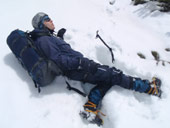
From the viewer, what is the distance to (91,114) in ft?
9.70

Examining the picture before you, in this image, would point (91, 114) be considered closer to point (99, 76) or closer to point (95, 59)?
point (99, 76)

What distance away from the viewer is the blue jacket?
10.2 feet

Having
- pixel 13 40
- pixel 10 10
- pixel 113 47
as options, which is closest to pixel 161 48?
pixel 113 47

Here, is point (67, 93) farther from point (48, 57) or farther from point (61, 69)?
point (48, 57)

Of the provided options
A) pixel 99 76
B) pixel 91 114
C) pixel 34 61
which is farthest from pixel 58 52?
pixel 91 114

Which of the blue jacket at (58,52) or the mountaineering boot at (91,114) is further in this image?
the blue jacket at (58,52)

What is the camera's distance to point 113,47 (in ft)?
14.0

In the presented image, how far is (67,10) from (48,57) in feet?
10.4

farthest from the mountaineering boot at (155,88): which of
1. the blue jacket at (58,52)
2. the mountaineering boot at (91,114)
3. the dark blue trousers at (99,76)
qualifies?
the blue jacket at (58,52)

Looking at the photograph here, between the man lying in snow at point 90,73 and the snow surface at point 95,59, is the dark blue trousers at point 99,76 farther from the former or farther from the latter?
the snow surface at point 95,59

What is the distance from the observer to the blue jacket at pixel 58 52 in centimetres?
311

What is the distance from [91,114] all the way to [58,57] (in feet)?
3.91

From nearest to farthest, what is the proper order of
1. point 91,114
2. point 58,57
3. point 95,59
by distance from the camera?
point 91,114
point 58,57
point 95,59

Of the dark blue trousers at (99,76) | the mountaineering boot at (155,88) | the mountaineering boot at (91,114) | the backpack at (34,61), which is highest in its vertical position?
the backpack at (34,61)
